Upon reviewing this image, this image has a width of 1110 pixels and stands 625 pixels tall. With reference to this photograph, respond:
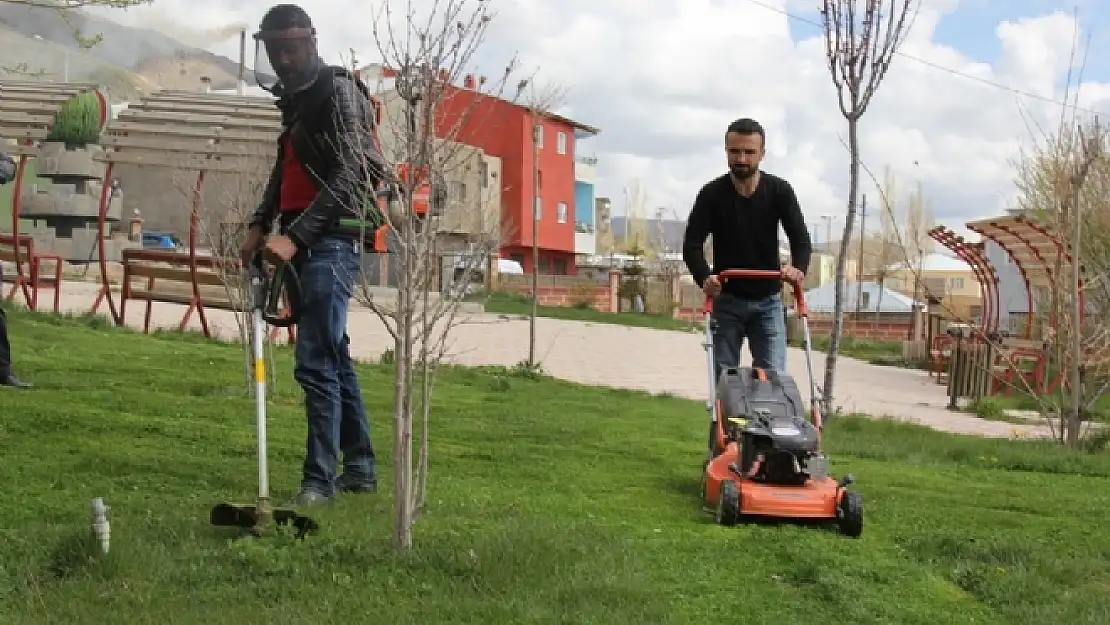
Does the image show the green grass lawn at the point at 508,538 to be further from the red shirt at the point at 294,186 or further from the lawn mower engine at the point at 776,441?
the red shirt at the point at 294,186

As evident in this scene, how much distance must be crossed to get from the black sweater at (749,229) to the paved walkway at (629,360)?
5.27m

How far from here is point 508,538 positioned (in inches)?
176

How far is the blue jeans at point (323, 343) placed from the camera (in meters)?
5.04

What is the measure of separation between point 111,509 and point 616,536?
1.92 m

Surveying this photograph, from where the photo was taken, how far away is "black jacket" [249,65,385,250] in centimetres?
481

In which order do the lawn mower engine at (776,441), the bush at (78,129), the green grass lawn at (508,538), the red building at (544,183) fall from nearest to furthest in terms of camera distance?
the green grass lawn at (508,538) → the lawn mower engine at (776,441) → the bush at (78,129) → the red building at (544,183)

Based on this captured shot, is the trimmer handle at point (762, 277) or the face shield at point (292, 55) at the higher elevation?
the face shield at point (292, 55)

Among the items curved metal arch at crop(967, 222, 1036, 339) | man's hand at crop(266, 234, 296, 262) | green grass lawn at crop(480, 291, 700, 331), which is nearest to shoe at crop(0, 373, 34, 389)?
man's hand at crop(266, 234, 296, 262)

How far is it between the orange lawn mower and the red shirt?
2092mm

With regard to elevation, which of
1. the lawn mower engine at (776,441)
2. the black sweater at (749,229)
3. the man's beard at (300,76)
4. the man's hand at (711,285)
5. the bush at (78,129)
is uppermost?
the bush at (78,129)

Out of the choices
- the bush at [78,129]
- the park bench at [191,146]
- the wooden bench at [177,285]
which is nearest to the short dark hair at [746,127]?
the park bench at [191,146]

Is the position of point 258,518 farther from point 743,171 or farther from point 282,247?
point 743,171

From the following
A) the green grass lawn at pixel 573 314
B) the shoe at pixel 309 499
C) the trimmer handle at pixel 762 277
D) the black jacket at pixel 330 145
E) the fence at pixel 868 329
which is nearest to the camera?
the black jacket at pixel 330 145

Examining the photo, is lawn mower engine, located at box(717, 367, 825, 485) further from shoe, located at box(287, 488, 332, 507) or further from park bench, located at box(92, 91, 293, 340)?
park bench, located at box(92, 91, 293, 340)
